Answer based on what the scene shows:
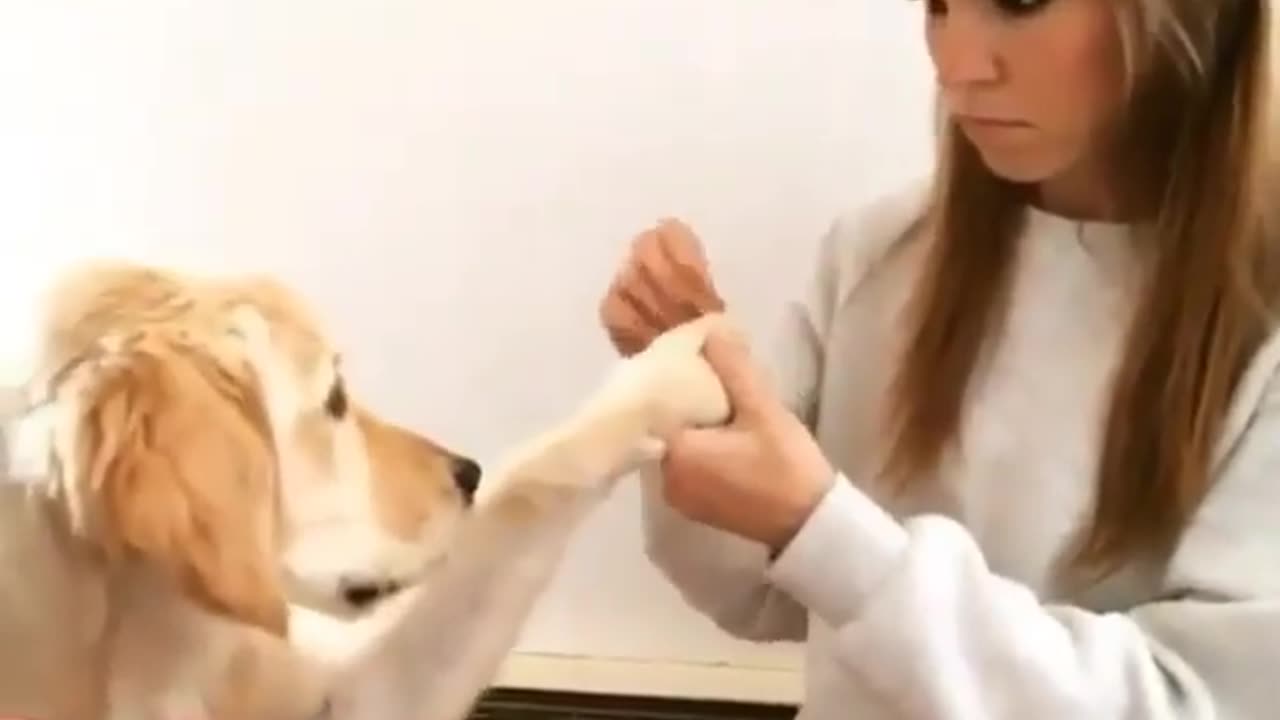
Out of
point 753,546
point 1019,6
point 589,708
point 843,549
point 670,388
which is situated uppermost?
point 1019,6

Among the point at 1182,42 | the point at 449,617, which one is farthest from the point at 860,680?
the point at 1182,42

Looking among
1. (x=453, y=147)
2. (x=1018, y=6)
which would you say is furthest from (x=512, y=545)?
(x=453, y=147)

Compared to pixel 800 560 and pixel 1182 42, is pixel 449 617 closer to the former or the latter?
pixel 800 560

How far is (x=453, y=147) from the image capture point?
127 centimetres

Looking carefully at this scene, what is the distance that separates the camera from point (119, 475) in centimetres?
71

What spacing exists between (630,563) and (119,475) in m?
0.68

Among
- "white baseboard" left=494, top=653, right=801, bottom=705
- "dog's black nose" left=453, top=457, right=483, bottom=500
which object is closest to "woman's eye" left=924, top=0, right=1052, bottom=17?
"dog's black nose" left=453, top=457, right=483, bottom=500

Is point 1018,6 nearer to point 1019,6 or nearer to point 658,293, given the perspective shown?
point 1019,6

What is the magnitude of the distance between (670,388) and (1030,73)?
26 centimetres

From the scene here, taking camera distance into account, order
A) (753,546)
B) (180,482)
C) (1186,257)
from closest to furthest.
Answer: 1. (180,482)
2. (1186,257)
3. (753,546)

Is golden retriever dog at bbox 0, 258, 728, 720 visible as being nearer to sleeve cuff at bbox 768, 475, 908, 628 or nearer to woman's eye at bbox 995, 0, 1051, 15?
sleeve cuff at bbox 768, 475, 908, 628

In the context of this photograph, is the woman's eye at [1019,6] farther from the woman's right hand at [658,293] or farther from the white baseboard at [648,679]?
the white baseboard at [648,679]

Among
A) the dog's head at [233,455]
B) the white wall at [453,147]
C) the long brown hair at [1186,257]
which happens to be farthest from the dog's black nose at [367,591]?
the white wall at [453,147]

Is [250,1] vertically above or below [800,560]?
above
